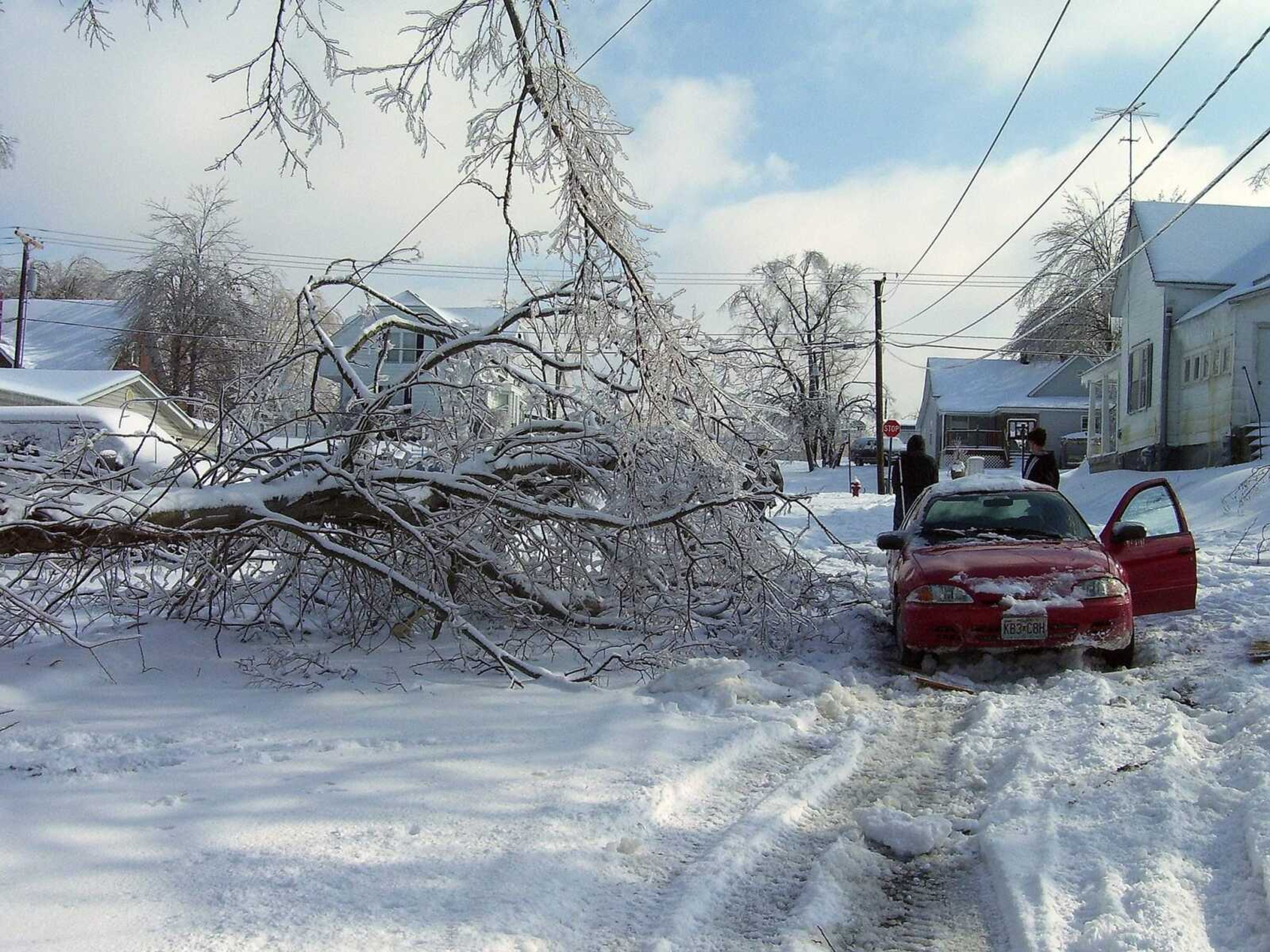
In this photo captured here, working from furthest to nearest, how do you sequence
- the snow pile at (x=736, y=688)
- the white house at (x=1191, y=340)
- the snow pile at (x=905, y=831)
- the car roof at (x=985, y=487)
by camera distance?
the white house at (x=1191, y=340), the car roof at (x=985, y=487), the snow pile at (x=736, y=688), the snow pile at (x=905, y=831)

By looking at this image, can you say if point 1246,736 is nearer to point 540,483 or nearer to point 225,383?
point 540,483

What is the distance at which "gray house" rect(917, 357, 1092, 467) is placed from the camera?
161ft

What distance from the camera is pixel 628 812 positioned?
397 centimetres

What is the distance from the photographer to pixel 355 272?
734 centimetres

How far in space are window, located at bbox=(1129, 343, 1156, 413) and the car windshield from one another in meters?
19.2

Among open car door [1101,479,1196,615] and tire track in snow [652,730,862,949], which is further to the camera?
open car door [1101,479,1196,615]

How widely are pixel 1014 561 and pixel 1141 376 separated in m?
21.6

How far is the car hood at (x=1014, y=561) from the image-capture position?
22.0ft

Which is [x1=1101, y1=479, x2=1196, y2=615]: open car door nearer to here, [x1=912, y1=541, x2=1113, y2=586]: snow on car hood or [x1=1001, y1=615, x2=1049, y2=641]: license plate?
[x1=912, y1=541, x2=1113, y2=586]: snow on car hood

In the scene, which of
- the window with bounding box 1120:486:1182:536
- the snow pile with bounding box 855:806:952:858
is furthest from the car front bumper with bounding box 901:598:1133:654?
the snow pile with bounding box 855:806:952:858

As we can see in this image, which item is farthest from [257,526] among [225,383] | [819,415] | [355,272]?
[819,415]

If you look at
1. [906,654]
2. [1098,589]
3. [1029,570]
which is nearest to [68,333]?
[906,654]

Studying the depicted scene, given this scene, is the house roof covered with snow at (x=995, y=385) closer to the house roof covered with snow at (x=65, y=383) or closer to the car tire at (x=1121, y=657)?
the house roof covered with snow at (x=65, y=383)

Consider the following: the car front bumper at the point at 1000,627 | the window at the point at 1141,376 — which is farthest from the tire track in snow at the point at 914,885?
the window at the point at 1141,376
